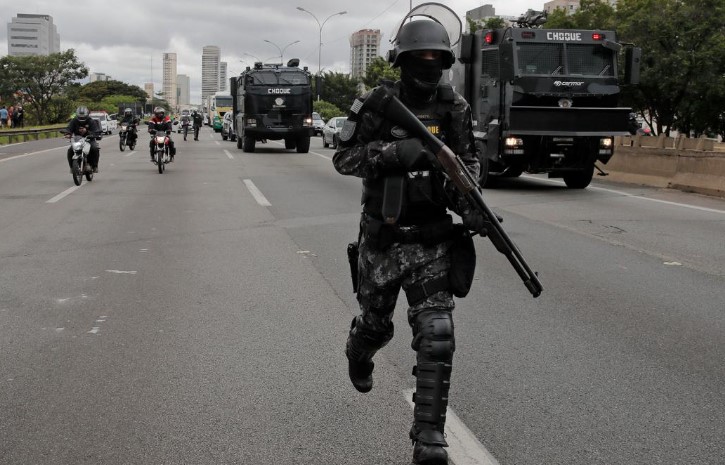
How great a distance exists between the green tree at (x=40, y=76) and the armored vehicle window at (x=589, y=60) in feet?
219

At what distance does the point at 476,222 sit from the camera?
3.49 meters

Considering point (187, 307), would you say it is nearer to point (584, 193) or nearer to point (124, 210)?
point (124, 210)

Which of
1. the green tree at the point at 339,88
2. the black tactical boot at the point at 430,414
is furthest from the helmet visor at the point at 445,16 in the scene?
the green tree at the point at 339,88

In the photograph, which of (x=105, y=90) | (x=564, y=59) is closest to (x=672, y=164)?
(x=564, y=59)

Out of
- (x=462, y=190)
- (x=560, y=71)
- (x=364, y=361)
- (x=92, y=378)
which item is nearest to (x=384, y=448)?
(x=364, y=361)

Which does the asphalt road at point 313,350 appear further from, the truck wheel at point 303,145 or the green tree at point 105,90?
the green tree at point 105,90

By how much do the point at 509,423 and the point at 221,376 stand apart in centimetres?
166

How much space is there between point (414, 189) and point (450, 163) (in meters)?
0.23

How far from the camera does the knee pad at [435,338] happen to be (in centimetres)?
339

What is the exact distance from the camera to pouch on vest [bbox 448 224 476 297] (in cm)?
356

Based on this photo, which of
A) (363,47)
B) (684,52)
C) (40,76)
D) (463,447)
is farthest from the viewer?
Result: (363,47)

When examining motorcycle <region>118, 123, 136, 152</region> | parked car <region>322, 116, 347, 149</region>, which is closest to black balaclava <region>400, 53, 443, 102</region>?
motorcycle <region>118, 123, 136, 152</region>

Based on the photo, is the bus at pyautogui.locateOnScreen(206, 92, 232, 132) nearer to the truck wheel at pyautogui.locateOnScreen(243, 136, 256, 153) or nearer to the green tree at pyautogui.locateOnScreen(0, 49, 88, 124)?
the green tree at pyautogui.locateOnScreen(0, 49, 88, 124)

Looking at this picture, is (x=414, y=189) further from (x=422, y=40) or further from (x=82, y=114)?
(x=82, y=114)
